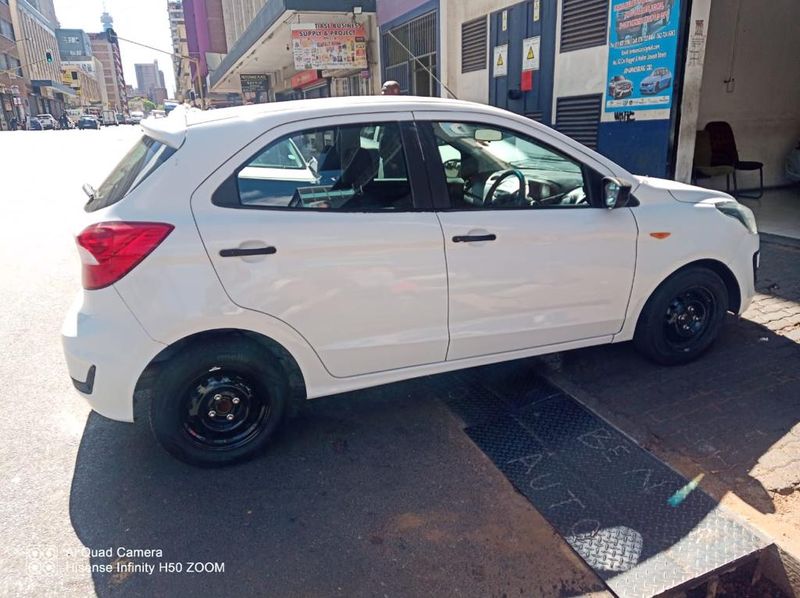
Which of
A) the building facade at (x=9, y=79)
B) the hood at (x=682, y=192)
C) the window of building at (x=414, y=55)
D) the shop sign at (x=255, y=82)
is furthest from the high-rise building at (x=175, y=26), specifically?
the hood at (x=682, y=192)

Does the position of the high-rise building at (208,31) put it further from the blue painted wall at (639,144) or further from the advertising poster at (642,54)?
the blue painted wall at (639,144)

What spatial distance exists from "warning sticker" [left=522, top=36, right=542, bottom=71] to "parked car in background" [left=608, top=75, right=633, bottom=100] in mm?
1776

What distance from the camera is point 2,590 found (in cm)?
225

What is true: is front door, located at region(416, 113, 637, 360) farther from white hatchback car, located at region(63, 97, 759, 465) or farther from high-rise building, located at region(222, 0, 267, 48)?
high-rise building, located at region(222, 0, 267, 48)

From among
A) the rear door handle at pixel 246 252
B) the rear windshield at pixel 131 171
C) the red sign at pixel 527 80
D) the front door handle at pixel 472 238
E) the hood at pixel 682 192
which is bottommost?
the front door handle at pixel 472 238

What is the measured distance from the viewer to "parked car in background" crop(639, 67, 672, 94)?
6942mm

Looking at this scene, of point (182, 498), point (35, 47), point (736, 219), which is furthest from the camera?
point (35, 47)

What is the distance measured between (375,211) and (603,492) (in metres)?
1.76

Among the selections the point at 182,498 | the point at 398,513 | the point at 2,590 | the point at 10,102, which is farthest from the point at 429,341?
the point at 10,102

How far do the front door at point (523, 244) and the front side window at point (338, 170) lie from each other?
0.27 m

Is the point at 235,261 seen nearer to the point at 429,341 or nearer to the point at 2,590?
the point at 429,341

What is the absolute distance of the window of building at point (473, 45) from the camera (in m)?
10.5

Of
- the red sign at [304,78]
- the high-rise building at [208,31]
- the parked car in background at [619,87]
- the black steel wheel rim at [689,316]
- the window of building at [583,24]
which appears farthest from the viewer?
the high-rise building at [208,31]

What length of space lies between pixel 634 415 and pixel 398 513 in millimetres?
1567
